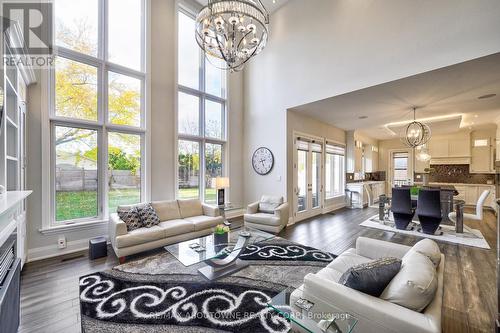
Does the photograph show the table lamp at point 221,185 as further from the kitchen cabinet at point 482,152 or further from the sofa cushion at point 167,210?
the kitchen cabinet at point 482,152

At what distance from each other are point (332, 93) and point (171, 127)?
3.70 m

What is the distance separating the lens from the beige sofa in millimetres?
3205

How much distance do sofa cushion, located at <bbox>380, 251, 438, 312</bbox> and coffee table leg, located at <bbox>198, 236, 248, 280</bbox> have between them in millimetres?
1857

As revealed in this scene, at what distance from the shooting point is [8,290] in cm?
141

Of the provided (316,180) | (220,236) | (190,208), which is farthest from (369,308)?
(316,180)

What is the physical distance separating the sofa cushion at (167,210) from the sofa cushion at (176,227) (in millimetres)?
178

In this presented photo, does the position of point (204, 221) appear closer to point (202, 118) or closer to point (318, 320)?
point (202, 118)

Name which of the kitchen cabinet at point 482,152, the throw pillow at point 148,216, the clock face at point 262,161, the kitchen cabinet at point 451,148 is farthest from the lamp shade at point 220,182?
the kitchen cabinet at point 482,152

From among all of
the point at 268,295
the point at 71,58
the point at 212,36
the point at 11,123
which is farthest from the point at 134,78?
the point at 268,295

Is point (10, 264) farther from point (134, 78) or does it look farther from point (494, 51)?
point (494, 51)

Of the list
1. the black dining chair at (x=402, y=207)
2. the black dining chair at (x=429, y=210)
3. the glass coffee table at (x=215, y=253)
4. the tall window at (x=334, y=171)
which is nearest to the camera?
the glass coffee table at (x=215, y=253)

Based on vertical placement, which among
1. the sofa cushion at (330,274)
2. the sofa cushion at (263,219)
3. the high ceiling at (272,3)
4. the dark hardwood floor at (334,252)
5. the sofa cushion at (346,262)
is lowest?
the dark hardwood floor at (334,252)

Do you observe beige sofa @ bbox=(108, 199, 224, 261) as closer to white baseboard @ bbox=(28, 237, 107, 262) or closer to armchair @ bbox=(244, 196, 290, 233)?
white baseboard @ bbox=(28, 237, 107, 262)

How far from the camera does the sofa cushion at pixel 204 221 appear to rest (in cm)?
405
